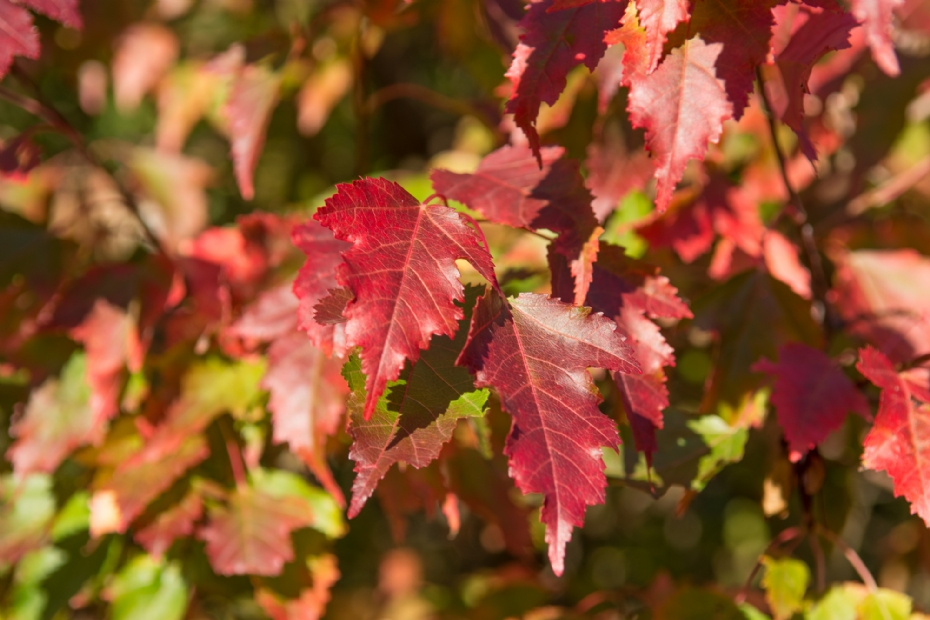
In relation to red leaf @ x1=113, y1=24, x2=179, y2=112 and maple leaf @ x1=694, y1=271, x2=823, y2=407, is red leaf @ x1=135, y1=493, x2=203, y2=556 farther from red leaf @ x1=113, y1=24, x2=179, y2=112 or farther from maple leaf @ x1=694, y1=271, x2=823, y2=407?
red leaf @ x1=113, y1=24, x2=179, y2=112

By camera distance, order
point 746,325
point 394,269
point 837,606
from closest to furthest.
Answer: point 394,269 → point 837,606 → point 746,325

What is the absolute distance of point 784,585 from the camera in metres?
1.16

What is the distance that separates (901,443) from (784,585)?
340 mm

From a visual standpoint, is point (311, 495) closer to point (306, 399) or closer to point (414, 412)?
point (306, 399)

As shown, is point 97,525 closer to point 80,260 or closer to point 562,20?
point 80,260

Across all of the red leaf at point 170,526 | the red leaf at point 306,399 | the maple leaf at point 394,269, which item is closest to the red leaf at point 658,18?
the maple leaf at point 394,269

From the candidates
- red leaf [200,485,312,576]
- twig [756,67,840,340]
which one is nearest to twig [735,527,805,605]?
twig [756,67,840,340]

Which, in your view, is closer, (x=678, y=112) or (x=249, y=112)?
(x=678, y=112)

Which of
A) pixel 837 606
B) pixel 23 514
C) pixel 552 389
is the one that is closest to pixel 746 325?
pixel 837 606

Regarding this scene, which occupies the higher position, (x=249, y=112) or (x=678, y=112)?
(x=678, y=112)

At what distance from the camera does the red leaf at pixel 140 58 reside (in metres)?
2.39

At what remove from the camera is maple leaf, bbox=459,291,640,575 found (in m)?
0.78

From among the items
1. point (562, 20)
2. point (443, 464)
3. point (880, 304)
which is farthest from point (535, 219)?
point (880, 304)

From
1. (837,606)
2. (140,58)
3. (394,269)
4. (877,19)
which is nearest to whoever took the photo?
(394,269)
